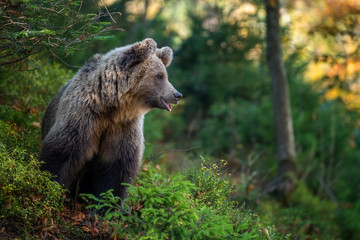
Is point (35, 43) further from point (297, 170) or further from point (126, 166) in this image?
point (297, 170)

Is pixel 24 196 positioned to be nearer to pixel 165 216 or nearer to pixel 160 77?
pixel 165 216

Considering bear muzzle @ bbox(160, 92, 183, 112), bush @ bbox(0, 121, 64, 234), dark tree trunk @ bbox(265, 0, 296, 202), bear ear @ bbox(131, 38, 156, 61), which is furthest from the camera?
dark tree trunk @ bbox(265, 0, 296, 202)

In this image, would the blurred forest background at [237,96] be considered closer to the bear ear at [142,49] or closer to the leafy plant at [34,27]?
the leafy plant at [34,27]

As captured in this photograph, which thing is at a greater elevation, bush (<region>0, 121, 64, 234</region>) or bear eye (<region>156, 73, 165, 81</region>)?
bear eye (<region>156, 73, 165, 81</region>)

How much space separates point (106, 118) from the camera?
18.4 ft

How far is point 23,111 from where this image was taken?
7.86 meters

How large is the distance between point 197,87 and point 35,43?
12.1m

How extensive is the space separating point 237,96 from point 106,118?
11.8 metres

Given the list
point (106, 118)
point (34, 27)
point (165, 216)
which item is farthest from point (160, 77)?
point (165, 216)

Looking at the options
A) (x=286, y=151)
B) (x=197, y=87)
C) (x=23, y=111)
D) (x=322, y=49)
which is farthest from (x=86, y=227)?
(x=322, y=49)

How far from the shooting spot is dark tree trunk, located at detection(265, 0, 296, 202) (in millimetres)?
11438

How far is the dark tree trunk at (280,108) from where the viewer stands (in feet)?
37.5

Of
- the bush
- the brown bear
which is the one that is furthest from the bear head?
the bush

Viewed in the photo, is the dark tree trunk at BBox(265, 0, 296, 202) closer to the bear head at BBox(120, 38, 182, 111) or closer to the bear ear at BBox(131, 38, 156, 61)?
the bear head at BBox(120, 38, 182, 111)
